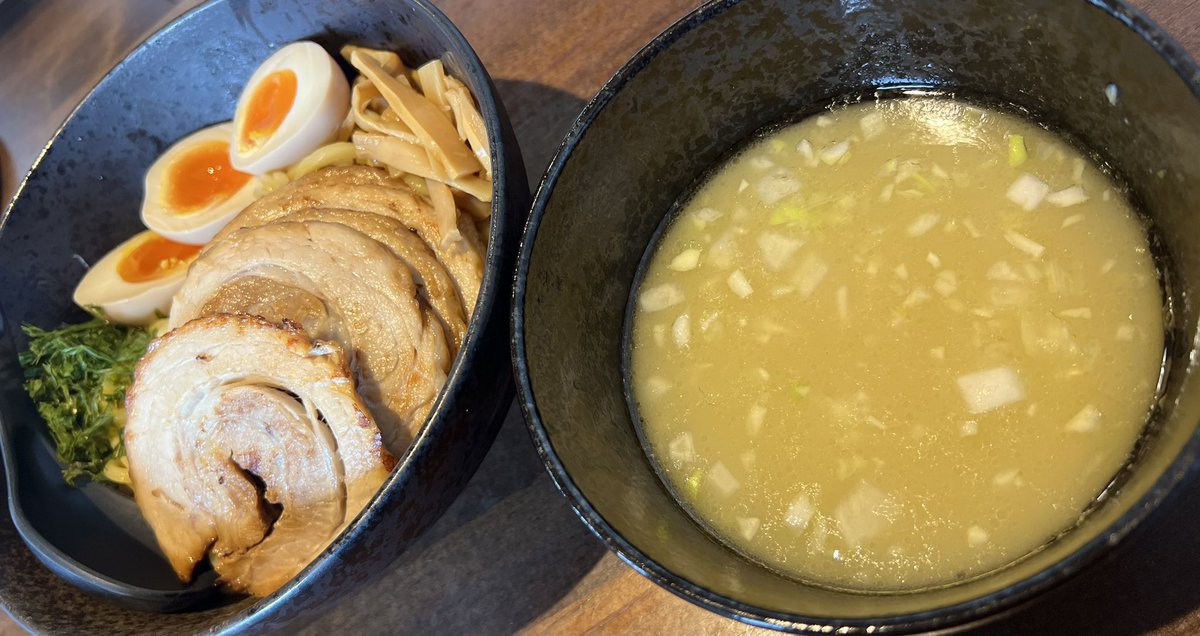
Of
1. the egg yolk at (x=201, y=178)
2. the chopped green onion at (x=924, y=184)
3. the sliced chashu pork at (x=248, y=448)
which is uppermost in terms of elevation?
the egg yolk at (x=201, y=178)

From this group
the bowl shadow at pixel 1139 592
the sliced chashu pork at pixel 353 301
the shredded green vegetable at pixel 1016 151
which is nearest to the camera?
the bowl shadow at pixel 1139 592

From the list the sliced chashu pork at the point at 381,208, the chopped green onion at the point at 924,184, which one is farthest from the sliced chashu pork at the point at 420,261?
the chopped green onion at the point at 924,184

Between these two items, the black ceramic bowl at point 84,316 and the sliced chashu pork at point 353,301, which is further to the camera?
the sliced chashu pork at point 353,301

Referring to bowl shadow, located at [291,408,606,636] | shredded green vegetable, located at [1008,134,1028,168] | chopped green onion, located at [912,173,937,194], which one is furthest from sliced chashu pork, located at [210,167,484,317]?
shredded green vegetable, located at [1008,134,1028,168]

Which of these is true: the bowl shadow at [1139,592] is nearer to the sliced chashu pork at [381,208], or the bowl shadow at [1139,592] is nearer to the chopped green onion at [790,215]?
the chopped green onion at [790,215]

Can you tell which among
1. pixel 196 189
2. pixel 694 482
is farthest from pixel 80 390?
pixel 694 482

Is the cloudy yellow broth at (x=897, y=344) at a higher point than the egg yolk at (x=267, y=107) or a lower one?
lower

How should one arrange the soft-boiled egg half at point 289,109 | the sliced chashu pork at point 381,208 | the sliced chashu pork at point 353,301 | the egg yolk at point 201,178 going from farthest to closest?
the egg yolk at point 201,178 → the soft-boiled egg half at point 289,109 → the sliced chashu pork at point 381,208 → the sliced chashu pork at point 353,301
